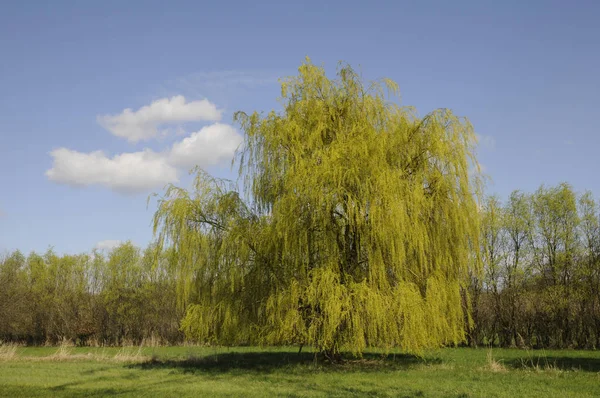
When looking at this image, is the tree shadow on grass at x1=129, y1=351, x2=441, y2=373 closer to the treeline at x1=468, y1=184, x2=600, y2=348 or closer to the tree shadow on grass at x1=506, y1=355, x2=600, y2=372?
the tree shadow on grass at x1=506, y1=355, x2=600, y2=372

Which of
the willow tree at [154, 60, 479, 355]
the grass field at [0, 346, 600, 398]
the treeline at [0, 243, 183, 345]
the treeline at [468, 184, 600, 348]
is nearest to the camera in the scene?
the grass field at [0, 346, 600, 398]

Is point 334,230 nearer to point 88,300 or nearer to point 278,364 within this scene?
point 278,364

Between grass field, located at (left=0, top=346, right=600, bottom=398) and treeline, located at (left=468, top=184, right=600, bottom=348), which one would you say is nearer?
grass field, located at (left=0, top=346, right=600, bottom=398)

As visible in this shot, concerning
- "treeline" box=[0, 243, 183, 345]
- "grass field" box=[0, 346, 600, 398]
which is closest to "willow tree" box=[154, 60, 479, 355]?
"grass field" box=[0, 346, 600, 398]

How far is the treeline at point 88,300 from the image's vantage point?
39125 millimetres

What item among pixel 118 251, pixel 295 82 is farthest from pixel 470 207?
pixel 118 251

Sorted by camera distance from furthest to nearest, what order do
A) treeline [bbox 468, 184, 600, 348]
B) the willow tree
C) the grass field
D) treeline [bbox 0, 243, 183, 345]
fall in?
treeline [bbox 0, 243, 183, 345] → treeline [bbox 468, 184, 600, 348] → the willow tree → the grass field

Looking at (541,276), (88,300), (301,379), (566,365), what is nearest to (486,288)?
(541,276)

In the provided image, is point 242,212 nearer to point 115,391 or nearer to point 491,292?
point 115,391

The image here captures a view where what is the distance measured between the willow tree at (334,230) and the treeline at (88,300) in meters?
22.4

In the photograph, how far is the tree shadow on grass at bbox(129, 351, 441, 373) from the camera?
51.8 feet

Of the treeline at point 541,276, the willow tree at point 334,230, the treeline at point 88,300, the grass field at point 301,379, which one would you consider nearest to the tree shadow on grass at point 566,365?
the grass field at point 301,379

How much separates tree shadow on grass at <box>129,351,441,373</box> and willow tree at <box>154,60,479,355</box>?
1.13 meters

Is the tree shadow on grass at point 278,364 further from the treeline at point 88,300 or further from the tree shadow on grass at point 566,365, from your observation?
the treeline at point 88,300
